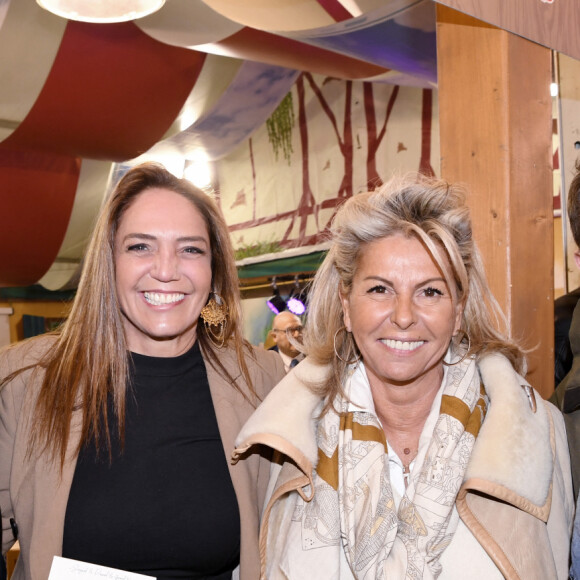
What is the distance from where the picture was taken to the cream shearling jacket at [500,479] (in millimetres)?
1672

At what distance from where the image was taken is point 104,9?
333 centimetres

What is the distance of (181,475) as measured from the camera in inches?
75.1

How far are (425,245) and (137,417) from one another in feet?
2.82

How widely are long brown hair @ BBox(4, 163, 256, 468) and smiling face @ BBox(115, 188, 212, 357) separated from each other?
0.12 feet

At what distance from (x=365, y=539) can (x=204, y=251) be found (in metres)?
0.87

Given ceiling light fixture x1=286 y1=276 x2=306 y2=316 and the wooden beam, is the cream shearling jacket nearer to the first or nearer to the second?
the wooden beam

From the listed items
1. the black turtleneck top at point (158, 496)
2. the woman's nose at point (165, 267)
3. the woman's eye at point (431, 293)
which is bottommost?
the black turtleneck top at point (158, 496)

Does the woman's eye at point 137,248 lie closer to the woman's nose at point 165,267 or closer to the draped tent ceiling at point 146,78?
the woman's nose at point 165,267

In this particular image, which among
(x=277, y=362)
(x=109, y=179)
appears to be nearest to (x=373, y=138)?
(x=109, y=179)

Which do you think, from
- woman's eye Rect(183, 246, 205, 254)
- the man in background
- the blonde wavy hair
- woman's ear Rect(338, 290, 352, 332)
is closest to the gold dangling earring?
woman's eye Rect(183, 246, 205, 254)

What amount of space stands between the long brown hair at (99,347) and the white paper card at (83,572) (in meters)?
0.26

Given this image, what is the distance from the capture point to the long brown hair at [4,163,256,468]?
1909 mm

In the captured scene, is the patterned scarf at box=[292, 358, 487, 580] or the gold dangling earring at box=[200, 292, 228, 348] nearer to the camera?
the patterned scarf at box=[292, 358, 487, 580]

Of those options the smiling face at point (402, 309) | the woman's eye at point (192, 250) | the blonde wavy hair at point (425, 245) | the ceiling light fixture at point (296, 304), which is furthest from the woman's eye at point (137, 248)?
the ceiling light fixture at point (296, 304)
